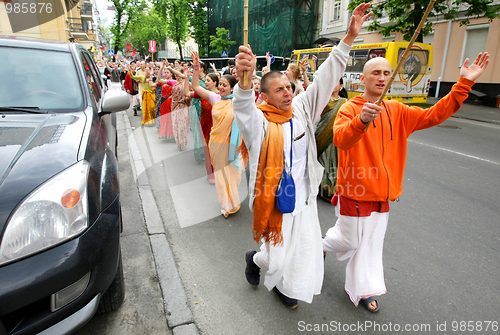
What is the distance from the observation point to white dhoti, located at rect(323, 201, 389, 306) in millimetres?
2324

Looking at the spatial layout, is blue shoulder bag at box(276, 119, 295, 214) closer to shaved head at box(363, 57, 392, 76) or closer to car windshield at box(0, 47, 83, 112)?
shaved head at box(363, 57, 392, 76)

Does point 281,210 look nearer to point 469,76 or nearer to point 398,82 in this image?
point 469,76

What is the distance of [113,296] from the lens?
7.34 ft

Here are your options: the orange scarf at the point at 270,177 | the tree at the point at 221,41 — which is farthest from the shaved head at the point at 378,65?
the tree at the point at 221,41

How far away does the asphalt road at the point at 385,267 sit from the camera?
232 centimetres

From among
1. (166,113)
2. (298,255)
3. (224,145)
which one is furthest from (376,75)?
A: (166,113)

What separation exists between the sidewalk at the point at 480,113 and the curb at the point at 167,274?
12.2m

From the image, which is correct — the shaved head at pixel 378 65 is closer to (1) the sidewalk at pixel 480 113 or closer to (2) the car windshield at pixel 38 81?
(2) the car windshield at pixel 38 81

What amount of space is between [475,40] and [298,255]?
18765 mm

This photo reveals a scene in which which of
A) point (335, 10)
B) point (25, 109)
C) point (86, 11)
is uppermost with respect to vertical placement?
point (86, 11)

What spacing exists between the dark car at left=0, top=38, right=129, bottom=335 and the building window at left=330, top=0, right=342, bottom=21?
2683 centimetres

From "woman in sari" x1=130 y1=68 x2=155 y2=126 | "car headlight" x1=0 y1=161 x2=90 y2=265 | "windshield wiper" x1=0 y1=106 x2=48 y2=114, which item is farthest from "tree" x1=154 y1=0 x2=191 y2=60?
"car headlight" x1=0 y1=161 x2=90 y2=265

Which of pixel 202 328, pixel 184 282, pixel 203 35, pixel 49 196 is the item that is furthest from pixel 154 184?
pixel 203 35

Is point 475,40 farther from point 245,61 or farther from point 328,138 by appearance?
point 245,61
